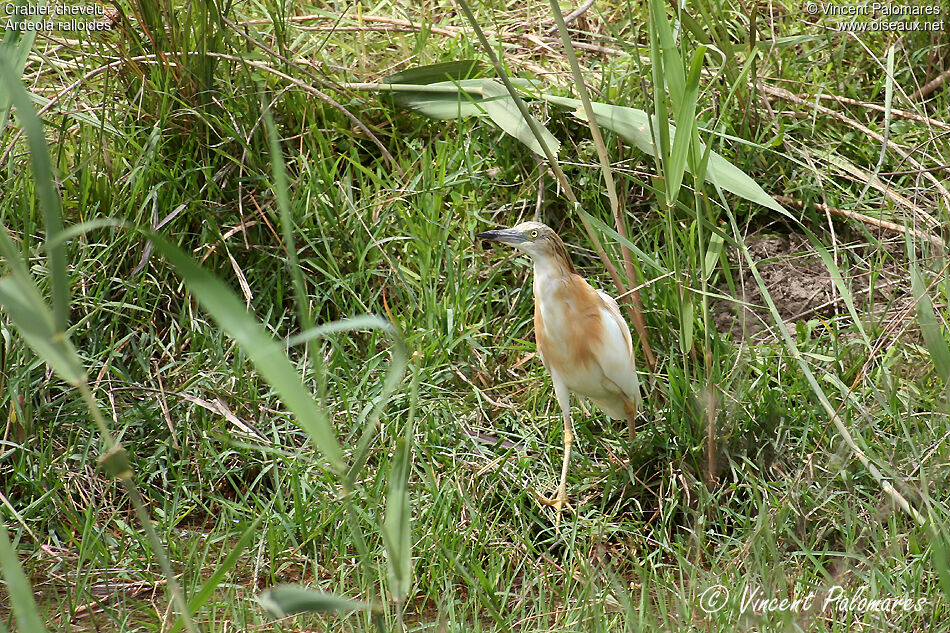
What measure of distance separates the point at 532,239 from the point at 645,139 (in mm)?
568

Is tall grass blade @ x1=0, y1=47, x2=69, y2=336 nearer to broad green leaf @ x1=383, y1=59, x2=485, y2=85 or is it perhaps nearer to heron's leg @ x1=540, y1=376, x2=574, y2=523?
heron's leg @ x1=540, y1=376, x2=574, y2=523

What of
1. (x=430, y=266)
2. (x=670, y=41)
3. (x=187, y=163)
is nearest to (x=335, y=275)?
(x=430, y=266)

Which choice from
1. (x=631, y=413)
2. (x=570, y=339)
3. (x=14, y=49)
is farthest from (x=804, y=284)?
(x=14, y=49)

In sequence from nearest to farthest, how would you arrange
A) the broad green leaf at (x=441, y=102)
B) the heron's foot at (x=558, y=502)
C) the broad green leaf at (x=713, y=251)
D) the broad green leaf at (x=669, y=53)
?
the broad green leaf at (x=669, y=53), the broad green leaf at (x=713, y=251), the heron's foot at (x=558, y=502), the broad green leaf at (x=441, y=102)

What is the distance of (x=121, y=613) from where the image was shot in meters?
2.46

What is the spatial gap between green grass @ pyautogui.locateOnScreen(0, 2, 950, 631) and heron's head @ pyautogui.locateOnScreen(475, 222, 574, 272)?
1.26ft

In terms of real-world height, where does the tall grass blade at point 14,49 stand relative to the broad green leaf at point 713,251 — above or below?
above

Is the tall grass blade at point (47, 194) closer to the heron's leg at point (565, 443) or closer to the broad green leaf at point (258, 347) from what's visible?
the broad green leaf at point (258, 347)

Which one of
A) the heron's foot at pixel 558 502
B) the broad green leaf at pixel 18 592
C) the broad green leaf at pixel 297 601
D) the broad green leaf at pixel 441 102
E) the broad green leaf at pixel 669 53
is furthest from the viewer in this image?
the broad green leaf at pixel 441 102

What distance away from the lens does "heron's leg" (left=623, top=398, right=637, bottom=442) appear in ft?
9.60

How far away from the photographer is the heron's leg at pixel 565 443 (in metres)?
2.83

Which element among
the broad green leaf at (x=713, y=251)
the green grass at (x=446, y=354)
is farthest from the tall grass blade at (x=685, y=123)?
the broad green leaf at (x=713, y=251)

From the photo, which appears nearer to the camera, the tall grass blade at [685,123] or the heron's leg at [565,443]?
the tall grass blade at [685,123]

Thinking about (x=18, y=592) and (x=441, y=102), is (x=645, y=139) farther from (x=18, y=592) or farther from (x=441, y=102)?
(x=18, y=592)
